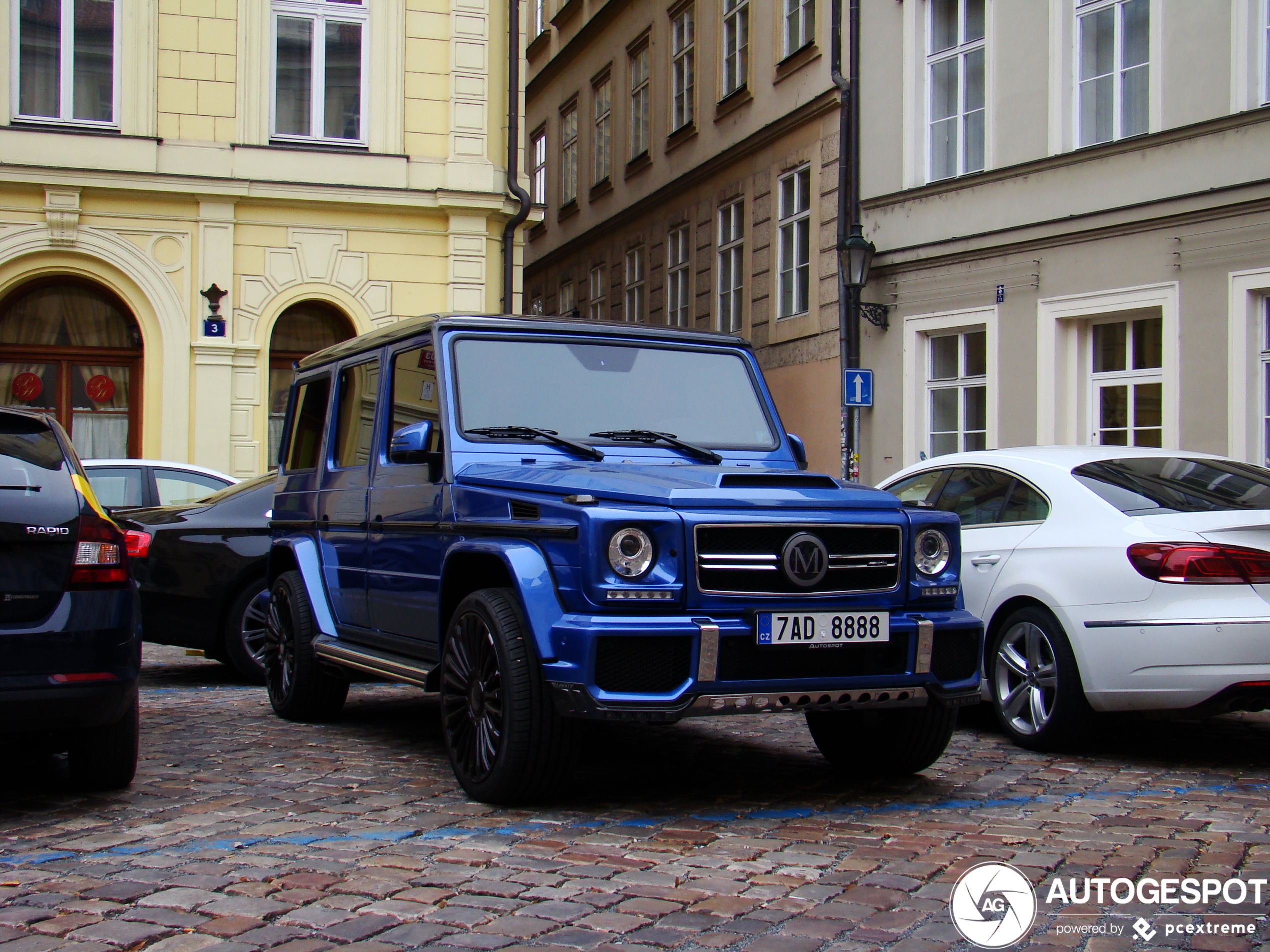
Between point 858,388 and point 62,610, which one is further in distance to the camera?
point 858,388

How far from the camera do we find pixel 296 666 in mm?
7711

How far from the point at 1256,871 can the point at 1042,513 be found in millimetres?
2781

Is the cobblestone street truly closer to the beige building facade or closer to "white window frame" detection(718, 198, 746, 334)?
the beige building facade

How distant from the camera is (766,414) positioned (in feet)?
22.8

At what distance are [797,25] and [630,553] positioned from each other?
17544mm

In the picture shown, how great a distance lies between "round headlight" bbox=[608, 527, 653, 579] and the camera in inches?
200

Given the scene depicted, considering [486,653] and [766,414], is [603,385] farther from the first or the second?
[486,653]

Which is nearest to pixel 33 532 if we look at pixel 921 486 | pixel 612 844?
pixel 612 844

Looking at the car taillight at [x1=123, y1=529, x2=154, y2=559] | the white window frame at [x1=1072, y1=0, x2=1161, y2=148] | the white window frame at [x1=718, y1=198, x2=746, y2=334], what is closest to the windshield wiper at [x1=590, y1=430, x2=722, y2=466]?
the car taillight at [x1=123, y1=529, x2=154, y2=559]

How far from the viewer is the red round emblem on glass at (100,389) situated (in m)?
17.9

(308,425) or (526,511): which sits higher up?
(308,425)

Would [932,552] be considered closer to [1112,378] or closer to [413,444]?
[413,444]

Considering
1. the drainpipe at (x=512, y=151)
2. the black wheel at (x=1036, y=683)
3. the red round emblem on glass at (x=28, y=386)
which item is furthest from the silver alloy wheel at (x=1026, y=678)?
the red round emblem on glass at (x=28, y=386)

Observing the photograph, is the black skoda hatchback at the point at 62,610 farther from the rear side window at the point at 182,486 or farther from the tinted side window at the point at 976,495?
the rear side window at the point at 182,486
